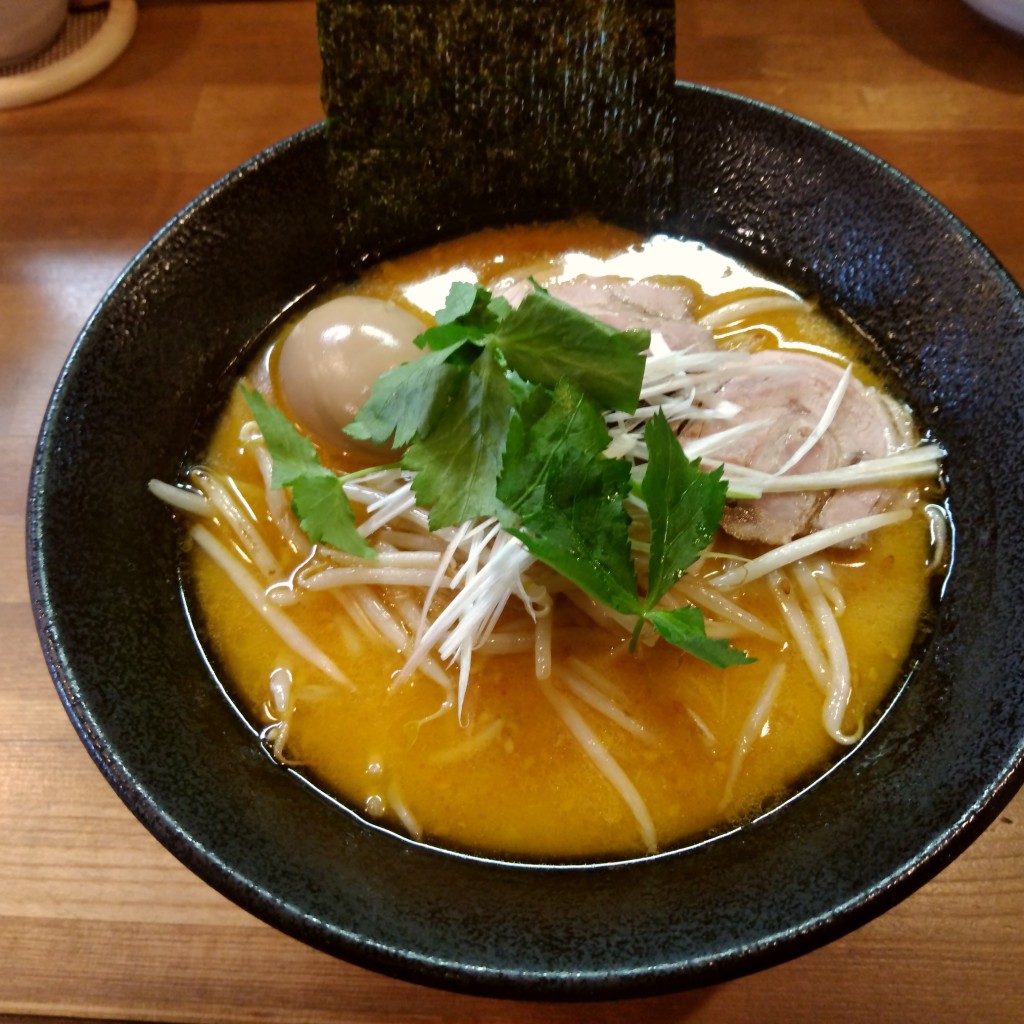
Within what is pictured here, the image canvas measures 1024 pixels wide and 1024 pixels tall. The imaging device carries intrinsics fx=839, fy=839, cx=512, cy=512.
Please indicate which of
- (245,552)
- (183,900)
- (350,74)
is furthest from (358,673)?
(350,74)

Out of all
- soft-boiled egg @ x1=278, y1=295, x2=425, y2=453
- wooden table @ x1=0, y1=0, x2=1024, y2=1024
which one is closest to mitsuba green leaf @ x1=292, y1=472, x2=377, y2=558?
soft-boiled egg @ x1=278, y1=295, x2=425, y2=453

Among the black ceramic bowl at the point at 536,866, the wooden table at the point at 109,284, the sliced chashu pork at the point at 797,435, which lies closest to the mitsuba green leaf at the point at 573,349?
the sliced chashu pork at the point at 797,435

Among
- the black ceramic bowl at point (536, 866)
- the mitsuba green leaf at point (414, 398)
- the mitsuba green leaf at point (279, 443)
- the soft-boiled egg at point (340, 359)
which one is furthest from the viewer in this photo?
the soft-boiled egg at point (340, 359)

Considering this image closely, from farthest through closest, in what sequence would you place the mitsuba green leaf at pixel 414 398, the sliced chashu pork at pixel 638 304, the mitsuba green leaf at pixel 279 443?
1. the sliced chashu pork at pixel 638 304
2. the mitsuba green leaf at pixel 279 443
3. the mitsuba green leaf at pixel 414 398

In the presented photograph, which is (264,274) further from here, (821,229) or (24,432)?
(821,229)

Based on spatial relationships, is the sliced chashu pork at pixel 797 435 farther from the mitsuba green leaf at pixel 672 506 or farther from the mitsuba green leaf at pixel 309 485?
the mitsuba green leaf at pixel 309 485

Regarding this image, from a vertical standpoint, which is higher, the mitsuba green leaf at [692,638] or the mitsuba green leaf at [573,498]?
the mitsuba green leaf at [573,498]

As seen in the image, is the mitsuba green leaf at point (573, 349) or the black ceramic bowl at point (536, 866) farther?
the mitsuba green leaf at point (573, 349)
